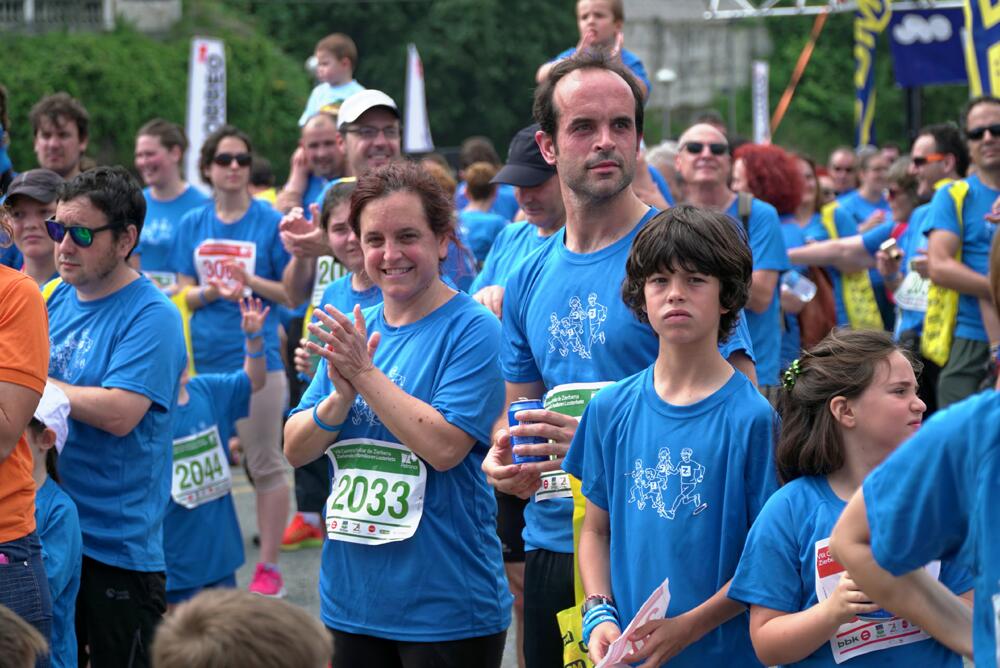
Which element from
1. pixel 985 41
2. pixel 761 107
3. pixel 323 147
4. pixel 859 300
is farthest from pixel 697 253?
pixel 761 107

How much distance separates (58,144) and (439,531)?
445 cm

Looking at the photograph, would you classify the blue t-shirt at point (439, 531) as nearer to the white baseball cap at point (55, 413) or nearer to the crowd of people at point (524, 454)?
the crowd of people at point (524, 454)

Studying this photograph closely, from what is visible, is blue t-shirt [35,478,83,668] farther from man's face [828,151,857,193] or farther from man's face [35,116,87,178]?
man's face [828,151,857,193]

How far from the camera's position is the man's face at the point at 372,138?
20.6 ft

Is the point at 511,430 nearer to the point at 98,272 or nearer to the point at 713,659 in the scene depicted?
the point at 713,659

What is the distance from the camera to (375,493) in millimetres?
3867

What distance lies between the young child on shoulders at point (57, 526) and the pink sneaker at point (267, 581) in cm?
280

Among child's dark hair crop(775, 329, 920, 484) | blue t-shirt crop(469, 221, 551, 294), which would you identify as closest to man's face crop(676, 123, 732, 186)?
blue t-shirt crop(469, 221, 551, 294)

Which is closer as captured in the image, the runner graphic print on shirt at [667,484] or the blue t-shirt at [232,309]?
the runner graphic print on shirt at [667,484]

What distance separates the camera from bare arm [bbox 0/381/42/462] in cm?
363

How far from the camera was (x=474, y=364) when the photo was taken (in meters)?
3.92

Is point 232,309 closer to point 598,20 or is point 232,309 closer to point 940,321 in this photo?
point 598,20

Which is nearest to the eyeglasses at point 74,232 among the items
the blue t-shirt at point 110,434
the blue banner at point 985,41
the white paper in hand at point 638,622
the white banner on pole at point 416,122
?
the blue t-shirt at point 110,434

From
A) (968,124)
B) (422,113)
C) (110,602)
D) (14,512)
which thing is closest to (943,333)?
(968,124)
